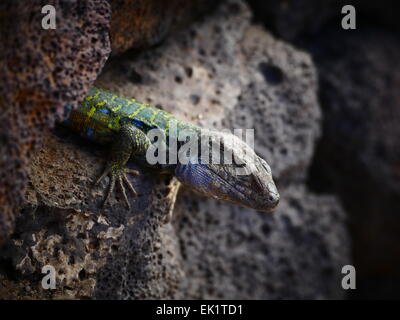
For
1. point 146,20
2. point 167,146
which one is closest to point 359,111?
point 146,20

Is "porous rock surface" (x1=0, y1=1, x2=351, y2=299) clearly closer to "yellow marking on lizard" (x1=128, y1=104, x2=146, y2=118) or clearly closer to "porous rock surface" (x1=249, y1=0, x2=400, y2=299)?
"yellow marking on lizard" (x1=128, y1=104, x2=146, y2=118)

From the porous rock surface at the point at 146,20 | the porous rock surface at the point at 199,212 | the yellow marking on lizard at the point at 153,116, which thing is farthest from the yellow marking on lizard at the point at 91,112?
the porous rock surface at the point at 146,20

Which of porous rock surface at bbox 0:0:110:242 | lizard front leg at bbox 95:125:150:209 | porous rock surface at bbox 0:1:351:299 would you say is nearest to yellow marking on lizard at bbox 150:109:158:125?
lizard front leg at bbox 95:125:150:209

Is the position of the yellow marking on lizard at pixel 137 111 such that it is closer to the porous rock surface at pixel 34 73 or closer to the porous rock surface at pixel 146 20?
the porous rock surface at pixel 34 73

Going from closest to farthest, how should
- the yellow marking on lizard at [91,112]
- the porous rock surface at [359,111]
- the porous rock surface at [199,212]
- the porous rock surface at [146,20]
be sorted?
the porous rock surface at [199,212] < the yellow marking on lizard at [91,112] < the porous rock surface at [146,20] < the porous rock surface at [359,111]

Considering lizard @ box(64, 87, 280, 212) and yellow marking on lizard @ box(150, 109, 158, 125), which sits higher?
yellow marking on lizard @ box(150, 109, 158, 125)

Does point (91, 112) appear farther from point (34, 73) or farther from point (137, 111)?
point (34, 73)

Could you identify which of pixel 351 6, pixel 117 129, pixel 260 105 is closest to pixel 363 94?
pixel 351 6
